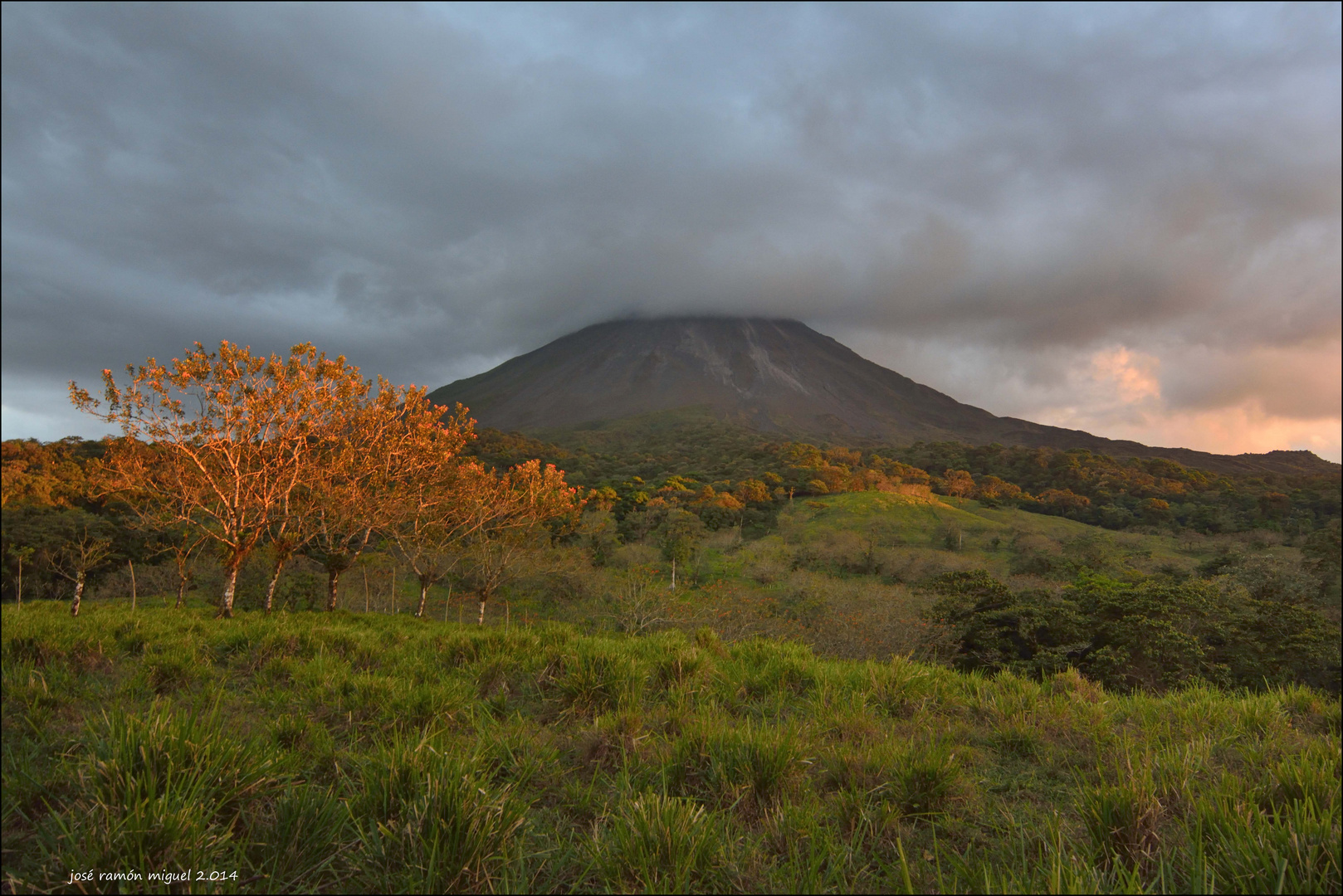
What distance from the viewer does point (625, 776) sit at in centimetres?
285

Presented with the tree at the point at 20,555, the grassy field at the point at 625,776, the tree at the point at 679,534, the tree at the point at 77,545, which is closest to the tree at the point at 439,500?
the grassy field at the point at 625,776

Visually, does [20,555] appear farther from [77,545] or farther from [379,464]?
[379,464]

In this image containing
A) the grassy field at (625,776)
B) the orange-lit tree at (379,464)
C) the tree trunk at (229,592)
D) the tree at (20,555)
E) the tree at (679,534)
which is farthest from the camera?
the tree at (679,534)

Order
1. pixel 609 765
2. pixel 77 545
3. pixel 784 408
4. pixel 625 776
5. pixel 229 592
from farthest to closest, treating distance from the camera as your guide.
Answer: pixel 784 408, pixel 77 545, pixel 229 592, pixel 609 765, pixel 625 776

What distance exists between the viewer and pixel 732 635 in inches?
817

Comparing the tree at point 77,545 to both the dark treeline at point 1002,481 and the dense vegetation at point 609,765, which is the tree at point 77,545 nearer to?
the dense vegetation at point 609,765

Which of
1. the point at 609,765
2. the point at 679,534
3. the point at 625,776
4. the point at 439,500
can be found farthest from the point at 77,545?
the point at 625,776

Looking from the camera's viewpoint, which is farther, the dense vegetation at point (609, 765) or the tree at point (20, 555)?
the tree at point (20, 555)

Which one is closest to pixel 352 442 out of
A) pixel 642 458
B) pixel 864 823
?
pixel 864 823

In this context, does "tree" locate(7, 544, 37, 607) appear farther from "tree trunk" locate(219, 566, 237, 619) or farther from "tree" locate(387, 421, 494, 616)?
"tree trunk" locate(219, 566, 237, 619)

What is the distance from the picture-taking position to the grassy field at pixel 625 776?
1946 mm

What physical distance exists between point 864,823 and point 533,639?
3.81 m

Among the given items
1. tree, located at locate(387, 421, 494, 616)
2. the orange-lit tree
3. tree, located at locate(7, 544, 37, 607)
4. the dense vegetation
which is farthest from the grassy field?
tree, located at locate(7, 544, 37, 607)

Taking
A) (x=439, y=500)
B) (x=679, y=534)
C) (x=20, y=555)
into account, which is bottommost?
(x=20, y=555)
